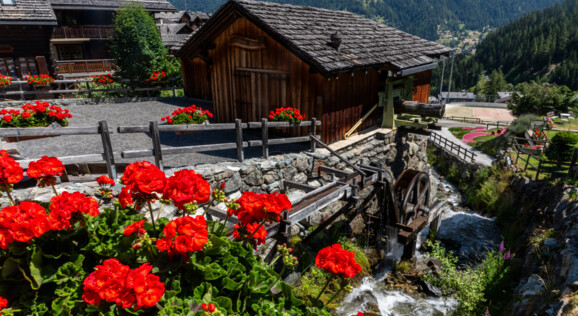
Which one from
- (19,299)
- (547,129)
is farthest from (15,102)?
(547,129)

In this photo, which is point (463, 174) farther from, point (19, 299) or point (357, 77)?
point (19, 299)

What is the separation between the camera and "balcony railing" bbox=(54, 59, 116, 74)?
22.7 metres

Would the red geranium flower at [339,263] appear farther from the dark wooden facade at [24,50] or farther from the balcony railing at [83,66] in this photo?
the balcony railing at [83,66]

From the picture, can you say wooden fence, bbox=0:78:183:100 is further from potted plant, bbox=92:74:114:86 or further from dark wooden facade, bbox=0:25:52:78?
dark wooden facade, bbox=0:25:52:78

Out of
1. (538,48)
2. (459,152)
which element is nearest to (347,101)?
(459,152)

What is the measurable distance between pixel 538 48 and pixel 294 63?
126 m

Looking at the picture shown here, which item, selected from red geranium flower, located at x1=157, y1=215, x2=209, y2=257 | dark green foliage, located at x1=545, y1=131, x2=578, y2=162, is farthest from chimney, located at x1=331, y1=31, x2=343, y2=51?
dark green foliage, located at x1=545, y1=131, x2=578, y2=162

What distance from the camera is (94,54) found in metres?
27.8

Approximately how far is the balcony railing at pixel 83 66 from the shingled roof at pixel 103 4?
4387 mm

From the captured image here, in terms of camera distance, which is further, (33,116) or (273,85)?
(273,85)

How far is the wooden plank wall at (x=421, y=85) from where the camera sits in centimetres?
1397

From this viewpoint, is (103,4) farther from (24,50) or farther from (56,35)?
(24,50)

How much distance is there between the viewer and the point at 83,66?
76.1 feet

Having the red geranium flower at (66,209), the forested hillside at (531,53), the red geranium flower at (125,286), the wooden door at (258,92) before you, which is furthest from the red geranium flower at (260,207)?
the forested hillside at (531,53)
